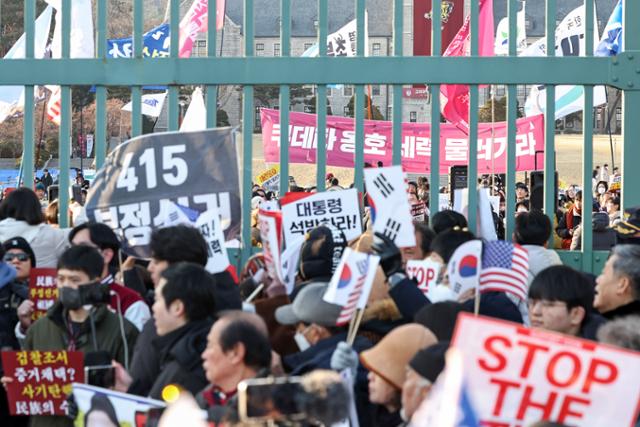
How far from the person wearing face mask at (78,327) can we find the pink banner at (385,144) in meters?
9.87

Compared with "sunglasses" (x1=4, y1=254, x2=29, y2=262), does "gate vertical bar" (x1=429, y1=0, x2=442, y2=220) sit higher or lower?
higher

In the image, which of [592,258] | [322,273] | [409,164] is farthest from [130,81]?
[409,164]

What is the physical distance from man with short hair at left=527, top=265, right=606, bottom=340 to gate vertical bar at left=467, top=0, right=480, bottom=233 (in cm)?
221

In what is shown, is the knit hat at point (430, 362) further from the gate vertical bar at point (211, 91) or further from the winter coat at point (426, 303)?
the gate vertical bar at point (211, 91)

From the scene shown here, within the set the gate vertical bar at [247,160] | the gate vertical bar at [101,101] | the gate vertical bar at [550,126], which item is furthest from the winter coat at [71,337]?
the gate vertical bar at [550,126]

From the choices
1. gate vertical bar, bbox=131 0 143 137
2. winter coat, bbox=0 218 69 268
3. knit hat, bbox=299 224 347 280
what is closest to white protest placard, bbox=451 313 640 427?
knit hat, bbox=299 224 347 280

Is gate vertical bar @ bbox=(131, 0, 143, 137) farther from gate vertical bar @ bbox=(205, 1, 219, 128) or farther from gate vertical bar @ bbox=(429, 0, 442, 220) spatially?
gate vertical bar @ bbox=(429, 0, 442, 220)

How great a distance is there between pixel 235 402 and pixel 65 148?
12.9ft

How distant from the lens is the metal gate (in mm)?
7391

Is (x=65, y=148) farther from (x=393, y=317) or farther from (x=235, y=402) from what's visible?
(x=235, y=402)

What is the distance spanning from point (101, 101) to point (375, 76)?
1.71 meters

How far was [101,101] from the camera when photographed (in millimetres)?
7582

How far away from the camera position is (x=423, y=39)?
9.27 metres

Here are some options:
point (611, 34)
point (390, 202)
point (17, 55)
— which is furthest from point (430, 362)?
point (17, 55)
